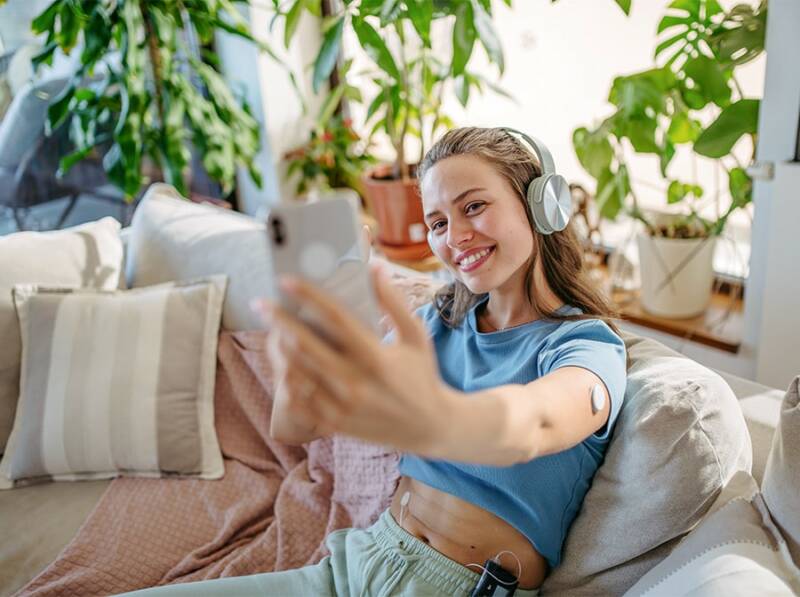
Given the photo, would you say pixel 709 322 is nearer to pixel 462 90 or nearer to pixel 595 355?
pixel 462 90

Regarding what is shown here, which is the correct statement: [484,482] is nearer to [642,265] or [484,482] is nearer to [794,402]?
[794,402]

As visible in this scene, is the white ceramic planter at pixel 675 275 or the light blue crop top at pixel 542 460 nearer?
the light blue crop top at pixel 542 460

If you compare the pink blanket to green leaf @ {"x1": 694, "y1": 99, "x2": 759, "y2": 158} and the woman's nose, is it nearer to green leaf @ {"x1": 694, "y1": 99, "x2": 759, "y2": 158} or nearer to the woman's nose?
the woman's nose

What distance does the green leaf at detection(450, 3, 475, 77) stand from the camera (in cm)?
161

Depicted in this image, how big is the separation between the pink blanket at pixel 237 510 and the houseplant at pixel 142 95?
1.00 metres

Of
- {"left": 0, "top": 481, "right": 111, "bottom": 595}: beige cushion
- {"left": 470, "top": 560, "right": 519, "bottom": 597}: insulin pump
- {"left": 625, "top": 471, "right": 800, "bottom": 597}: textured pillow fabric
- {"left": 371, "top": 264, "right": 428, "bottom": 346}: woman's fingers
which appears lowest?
{"left": 0, "top": 481, "right": 111, "bottom": 595}: beige cushion

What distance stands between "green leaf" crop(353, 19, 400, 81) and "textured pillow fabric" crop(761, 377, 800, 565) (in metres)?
1.26

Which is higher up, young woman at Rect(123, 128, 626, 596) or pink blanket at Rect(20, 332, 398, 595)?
young woman at Rect(123, 128, 626, 596)

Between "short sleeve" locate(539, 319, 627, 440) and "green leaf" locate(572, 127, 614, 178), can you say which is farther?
"green leaf" locate(572, 127, 614, 178)

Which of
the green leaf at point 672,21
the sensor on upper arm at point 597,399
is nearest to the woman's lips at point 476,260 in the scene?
the sensor on upper arm at point 597,399

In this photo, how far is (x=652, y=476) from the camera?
3.01ft

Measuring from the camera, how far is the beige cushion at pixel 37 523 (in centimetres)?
131

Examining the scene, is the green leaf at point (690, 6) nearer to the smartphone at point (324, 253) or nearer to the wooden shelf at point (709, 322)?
the wooden shelf at point (709, 322)

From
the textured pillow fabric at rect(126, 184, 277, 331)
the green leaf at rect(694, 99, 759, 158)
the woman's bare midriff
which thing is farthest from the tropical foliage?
the woman's bare midriff
